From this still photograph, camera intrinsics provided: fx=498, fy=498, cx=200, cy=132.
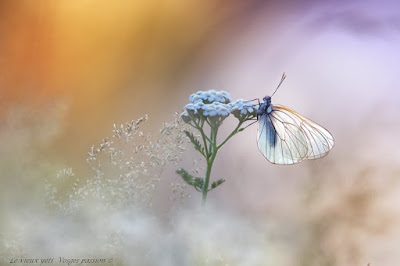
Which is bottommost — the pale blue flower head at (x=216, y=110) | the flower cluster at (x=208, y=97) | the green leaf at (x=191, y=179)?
the green leaf at (x=191, y=179)

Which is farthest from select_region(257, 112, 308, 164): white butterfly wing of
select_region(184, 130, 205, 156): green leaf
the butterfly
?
select_region(184, 130, 205, 156): green leaf

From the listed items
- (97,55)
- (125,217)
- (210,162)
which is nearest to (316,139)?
(210,162)

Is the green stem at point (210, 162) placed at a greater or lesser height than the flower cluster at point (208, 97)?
lesser

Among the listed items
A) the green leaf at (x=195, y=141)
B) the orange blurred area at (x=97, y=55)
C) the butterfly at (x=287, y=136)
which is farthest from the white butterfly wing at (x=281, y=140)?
Result: the orange blurred area at (x=97, y=55)

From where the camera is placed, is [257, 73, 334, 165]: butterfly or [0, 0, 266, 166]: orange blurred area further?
[0, 0, 266, 166]: orange blurred area

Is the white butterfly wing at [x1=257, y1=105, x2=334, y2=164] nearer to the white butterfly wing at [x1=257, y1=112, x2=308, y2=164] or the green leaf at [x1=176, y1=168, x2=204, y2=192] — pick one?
the white butterfly wing at [x1=257, y1=112, x2=308, y2=164]

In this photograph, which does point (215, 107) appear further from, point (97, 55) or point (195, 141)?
point (97, 55)

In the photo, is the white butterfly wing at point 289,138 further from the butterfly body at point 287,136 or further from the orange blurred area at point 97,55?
the orange blurred area at point 97,55
